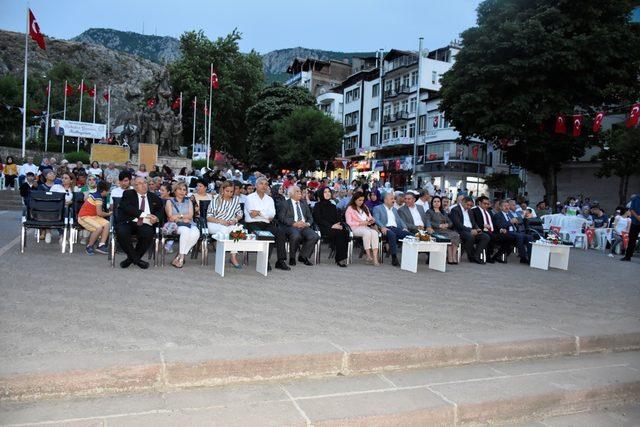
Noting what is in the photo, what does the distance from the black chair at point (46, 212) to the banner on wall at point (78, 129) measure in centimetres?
2688

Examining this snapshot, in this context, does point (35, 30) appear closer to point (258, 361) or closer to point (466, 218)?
point (466, 218)

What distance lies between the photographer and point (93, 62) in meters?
103

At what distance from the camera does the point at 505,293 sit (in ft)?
23.8

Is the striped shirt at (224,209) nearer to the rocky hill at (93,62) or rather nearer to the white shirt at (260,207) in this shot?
the white shirt at (260,207)

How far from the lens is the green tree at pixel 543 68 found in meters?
22.0

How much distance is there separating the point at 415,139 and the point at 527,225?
33504mm

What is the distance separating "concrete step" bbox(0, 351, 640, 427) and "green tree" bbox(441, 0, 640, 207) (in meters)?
20.2

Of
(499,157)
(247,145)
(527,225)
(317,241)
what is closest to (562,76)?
(527,225)

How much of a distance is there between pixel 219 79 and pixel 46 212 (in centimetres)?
4083

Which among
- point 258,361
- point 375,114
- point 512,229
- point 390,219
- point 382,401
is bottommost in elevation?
point 382,401

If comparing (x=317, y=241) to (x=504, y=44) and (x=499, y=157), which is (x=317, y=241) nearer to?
(x=504, y=44)

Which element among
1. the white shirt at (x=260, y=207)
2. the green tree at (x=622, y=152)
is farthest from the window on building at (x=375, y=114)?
the white shirt at (x=260, y=207)

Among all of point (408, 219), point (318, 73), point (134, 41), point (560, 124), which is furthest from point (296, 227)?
point (134, 41)

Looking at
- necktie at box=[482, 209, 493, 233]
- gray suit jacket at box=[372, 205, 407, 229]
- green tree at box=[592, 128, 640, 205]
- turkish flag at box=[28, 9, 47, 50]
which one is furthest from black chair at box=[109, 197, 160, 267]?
green tree at box=[592, 128, 640, 205]
